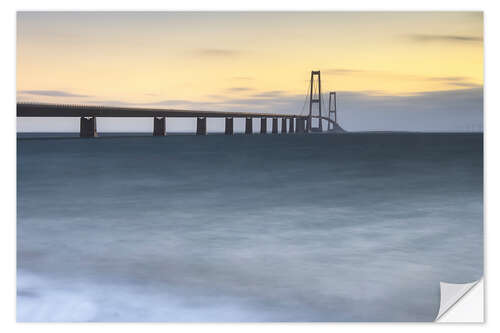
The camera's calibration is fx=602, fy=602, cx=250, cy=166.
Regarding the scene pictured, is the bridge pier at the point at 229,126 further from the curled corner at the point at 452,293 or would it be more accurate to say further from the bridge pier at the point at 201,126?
the curled corner at the point at 452,293

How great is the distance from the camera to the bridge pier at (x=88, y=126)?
22.7 ft

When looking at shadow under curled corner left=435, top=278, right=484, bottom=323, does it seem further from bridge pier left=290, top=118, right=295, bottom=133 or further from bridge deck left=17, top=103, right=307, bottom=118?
bridge pier left=290, top=118, right=295, bottom=133

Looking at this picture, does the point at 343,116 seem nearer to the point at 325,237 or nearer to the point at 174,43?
the point at 325,237

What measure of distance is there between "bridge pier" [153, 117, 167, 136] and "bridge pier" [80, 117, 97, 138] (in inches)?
27.3

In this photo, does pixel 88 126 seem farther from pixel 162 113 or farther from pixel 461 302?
pixel 461 302

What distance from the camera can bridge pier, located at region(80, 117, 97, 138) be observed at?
22.7ft

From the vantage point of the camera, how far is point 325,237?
227 inches

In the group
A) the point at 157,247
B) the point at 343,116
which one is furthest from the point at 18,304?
the point at 343,116

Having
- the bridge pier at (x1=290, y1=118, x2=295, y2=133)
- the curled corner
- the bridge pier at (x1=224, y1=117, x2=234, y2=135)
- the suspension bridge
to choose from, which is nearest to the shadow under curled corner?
the curled corner

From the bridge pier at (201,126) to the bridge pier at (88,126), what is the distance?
3.81ft

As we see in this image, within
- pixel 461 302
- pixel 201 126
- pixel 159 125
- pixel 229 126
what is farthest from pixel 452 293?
pixel 159 125
